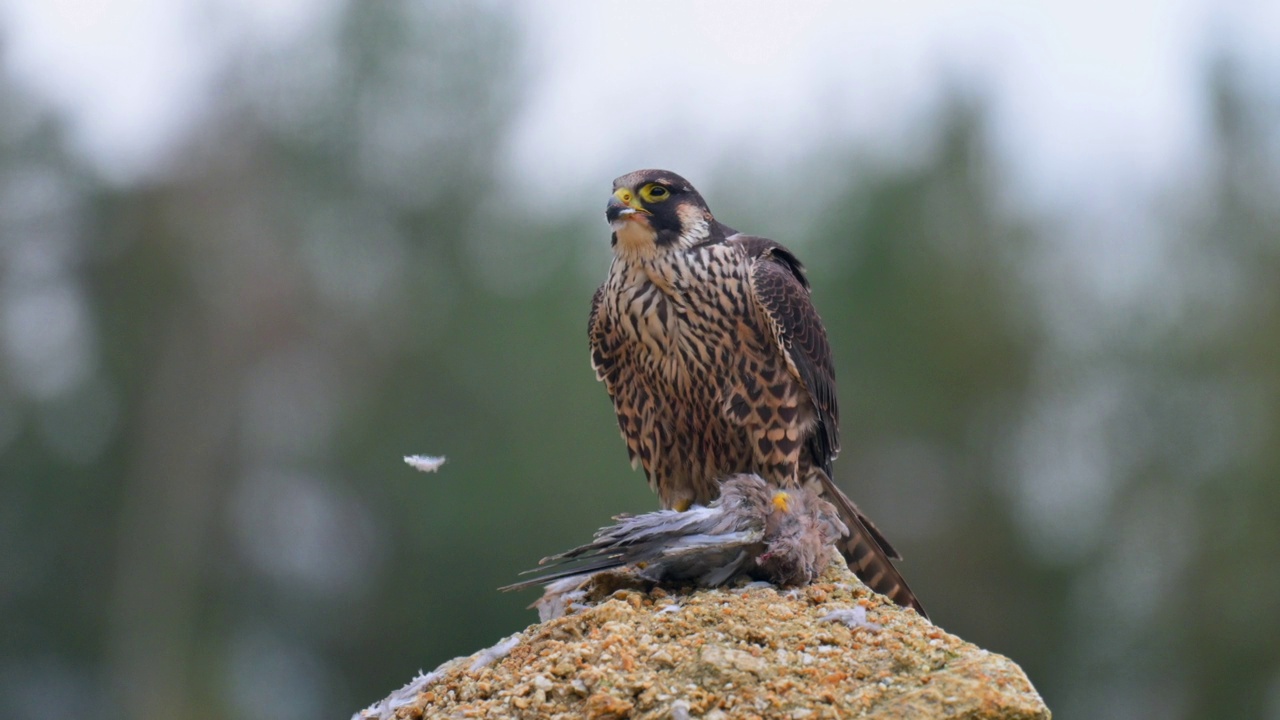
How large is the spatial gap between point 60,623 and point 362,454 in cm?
384

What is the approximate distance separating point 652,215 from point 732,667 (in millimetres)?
1524

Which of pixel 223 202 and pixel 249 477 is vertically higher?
pixel 223 202

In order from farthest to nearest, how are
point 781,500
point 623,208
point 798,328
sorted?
1. point 798,328
2. point 623,208
3. point 781,500

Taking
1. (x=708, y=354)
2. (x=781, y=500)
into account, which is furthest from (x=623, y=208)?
(x=781, y=500)

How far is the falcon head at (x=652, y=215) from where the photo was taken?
12.4 feet

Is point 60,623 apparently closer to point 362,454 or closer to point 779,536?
point 362,454

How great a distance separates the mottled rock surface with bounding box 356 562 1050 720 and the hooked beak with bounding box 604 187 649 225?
110 centimetres

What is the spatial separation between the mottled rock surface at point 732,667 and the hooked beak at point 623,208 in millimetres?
1101

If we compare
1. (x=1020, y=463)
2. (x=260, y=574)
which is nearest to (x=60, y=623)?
(x=260, y=574)

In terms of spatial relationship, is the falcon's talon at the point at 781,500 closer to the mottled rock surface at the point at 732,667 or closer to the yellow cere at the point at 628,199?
the mottled rock surface at the point at 732,667

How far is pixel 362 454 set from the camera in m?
15.5

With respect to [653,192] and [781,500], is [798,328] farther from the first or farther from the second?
[781,500]

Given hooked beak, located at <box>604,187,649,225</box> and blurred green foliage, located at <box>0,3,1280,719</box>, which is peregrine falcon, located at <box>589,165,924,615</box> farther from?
blurred green foliage, located at <box>0,3,1280,719</box>

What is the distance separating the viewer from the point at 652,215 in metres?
3.80
